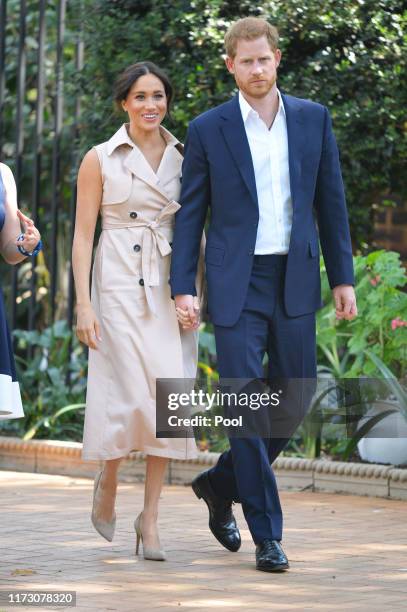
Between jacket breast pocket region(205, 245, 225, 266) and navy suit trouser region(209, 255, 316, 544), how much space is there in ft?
0.41

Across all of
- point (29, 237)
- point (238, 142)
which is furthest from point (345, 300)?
point (29, 237)

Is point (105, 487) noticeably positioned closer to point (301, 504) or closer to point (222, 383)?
point (222, 383)

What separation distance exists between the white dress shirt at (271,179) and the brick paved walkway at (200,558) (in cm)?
118

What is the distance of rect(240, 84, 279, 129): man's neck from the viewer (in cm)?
516

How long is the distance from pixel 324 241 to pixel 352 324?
2.26 metres

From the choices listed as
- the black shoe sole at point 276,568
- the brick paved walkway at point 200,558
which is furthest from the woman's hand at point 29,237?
the black shoe sole at point 276,568

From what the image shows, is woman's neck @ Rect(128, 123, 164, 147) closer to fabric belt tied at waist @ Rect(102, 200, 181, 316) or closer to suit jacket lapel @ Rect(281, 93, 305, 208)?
fabric belt tied at waist @ Rect(102, 200, 181, 316)

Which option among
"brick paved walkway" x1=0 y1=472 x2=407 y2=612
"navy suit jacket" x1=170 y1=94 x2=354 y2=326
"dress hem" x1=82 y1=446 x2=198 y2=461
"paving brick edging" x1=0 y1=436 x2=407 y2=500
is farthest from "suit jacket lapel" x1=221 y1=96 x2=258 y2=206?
"paving brick edging" x1=0 y1=436 x2=407 y2=500

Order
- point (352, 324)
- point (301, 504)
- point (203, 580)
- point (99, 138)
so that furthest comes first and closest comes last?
point (99, 138), point (352, 324), point (301, 504), point (203, 580)

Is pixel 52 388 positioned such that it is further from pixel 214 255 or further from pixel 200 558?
pixel 214 255

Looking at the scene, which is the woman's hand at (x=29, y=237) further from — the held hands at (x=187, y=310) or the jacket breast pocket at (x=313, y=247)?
the jacket breast pocket at (x=313, y=247)

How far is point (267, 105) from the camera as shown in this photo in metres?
5.18

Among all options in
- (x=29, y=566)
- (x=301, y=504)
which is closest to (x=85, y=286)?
(x=29, y=566)

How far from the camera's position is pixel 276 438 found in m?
5.24
